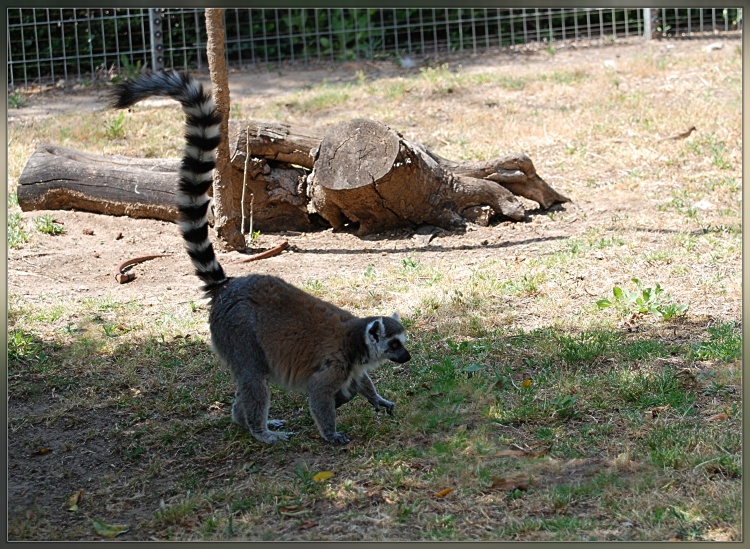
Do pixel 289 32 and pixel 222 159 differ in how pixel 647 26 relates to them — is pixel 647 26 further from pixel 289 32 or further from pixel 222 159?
pixel 222 159

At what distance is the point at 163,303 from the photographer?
7227 millimetres

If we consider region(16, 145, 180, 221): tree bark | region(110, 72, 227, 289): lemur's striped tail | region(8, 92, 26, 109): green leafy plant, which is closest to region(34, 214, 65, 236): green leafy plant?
region(16, 145, 180, 221): tree bark

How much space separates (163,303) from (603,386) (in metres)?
3.70

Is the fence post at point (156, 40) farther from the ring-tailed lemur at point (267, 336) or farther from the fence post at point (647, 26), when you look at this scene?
the ring-tailed lemur at point (267, 336)

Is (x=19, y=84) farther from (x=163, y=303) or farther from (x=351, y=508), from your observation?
(x=351, y=508)

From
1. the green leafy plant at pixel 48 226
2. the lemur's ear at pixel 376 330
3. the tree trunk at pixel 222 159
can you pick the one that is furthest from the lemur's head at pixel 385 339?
the green leafy plant at pixel 48 226

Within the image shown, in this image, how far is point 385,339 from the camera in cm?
494

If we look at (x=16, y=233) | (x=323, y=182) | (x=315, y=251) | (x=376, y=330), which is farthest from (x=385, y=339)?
(x=16, y=233)

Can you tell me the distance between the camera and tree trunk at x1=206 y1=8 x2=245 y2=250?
8383 mm

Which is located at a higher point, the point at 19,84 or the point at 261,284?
the point at 19,84

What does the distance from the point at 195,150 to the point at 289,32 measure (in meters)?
12.1

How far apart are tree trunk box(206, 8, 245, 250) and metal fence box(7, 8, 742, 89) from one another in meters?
6.98

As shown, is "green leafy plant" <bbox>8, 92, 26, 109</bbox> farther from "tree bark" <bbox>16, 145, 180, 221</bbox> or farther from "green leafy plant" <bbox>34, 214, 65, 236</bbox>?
"green leafy plant" <bbox>34, 214, 65, 236</bbox>

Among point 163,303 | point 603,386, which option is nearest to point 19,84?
point 163,303
